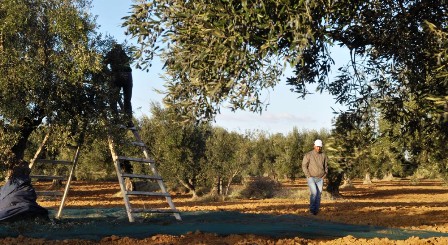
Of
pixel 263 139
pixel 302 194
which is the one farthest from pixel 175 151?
pixel 263 139

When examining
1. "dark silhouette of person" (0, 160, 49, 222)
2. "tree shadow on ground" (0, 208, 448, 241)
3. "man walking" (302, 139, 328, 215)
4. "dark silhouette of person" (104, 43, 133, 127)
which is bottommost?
"tree shadow on ground" (0, 208, 448, 241)

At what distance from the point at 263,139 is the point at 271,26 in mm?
58440

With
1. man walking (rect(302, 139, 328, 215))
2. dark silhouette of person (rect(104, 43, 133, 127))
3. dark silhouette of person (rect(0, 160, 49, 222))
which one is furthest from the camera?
man walking (rect(302, 139, 328, 215))

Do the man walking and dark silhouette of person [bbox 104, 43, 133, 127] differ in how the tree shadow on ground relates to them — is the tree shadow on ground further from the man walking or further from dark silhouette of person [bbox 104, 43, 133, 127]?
dark silhouette of person [bbox 104, 43, 133, 127]

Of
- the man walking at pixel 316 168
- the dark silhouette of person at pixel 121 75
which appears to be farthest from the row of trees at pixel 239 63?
the man walking at pixel 316 168

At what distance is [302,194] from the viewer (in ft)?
116

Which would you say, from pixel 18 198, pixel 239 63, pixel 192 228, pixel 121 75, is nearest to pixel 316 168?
pixel 192 228

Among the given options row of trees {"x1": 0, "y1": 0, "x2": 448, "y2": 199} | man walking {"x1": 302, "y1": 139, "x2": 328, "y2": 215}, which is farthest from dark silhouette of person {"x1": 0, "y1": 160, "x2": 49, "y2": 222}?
man walking {"x1": 302, "y1": 139, "x2": 328, "y2": 215}

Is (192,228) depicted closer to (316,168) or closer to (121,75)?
(121,75)

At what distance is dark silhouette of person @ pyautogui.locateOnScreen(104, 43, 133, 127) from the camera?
14594mm

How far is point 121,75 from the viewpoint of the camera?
14.8 metres

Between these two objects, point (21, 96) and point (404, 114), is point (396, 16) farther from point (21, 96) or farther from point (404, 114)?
point (21, 96)

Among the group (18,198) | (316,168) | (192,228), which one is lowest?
(192,228)

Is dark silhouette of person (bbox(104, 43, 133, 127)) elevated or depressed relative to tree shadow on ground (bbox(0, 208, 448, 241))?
elevated
